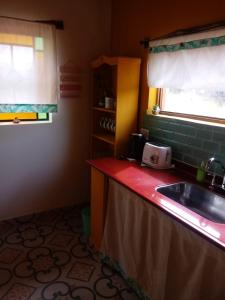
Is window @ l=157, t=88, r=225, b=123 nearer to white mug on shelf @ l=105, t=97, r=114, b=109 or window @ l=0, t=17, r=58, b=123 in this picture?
white mug on shelf @ l=105, t=97, r=114, b=109

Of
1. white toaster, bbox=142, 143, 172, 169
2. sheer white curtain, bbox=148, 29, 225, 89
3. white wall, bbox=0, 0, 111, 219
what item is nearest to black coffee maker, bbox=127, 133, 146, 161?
white toaster, bbox=142, 143, 172, 169

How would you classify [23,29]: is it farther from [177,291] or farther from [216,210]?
[177,291]

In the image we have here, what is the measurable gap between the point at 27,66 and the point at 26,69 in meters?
0.03

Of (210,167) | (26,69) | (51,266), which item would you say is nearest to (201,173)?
(210,167)

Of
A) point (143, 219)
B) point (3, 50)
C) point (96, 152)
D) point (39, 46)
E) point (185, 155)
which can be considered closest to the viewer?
point (143, 219)

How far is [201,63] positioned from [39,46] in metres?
1.47

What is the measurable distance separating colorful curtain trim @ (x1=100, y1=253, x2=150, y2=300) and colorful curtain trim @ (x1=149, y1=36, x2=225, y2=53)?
5.54 ft

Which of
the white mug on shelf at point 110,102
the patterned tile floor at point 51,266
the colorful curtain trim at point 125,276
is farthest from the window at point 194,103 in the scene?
the patterned tile floor at point 51,266

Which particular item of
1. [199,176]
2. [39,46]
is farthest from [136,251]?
[39,46]

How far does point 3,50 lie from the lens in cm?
226

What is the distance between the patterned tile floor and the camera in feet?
6.08

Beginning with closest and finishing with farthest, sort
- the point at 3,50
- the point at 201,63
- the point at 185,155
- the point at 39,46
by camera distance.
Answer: the point at 201,63 → the point at 185,155 → the point at 3,50 → the point at 39,46

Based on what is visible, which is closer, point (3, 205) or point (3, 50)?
point (3, 50)

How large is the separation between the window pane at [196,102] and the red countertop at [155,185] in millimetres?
520
